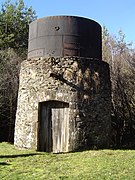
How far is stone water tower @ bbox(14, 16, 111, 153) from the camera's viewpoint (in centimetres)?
902

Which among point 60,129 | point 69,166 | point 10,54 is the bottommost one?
point 69,166

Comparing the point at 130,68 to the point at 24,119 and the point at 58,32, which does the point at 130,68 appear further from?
the point at 24,119

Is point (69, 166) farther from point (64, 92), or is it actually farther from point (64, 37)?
point (64, 37)

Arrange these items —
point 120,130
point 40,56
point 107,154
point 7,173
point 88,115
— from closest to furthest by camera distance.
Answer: point 7,173
point 107,154
point 88,115
point 40,56
point 120,130

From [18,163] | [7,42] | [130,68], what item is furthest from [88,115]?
[7,42]

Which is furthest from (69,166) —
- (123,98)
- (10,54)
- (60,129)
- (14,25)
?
(14,25)

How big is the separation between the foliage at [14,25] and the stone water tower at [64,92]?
9.39 meters

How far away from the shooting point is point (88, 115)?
9180 millimetres

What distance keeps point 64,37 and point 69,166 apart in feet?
16.4

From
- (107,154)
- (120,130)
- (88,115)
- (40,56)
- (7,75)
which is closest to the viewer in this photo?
(107,154)

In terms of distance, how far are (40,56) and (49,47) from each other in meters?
0.51

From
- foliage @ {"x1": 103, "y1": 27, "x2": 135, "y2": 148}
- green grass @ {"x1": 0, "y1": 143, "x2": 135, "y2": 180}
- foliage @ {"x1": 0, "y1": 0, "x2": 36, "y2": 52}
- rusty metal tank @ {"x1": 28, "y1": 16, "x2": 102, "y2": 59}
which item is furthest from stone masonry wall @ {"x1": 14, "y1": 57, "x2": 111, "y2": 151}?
foliage @ {"x1": 0, "y1": 0, "x2": 36, "y2": 52}

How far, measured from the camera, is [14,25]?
20.1 metres

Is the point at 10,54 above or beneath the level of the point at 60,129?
above
